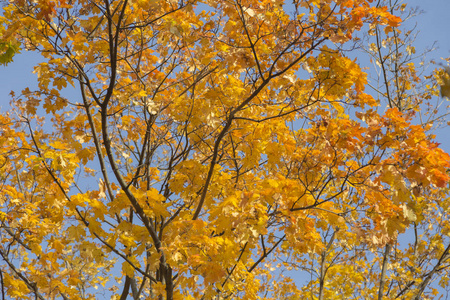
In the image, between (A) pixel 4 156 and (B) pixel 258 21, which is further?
(A) pixel 4 156

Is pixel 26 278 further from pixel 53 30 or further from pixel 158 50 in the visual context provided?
pixel 158 50

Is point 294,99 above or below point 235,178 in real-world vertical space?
above

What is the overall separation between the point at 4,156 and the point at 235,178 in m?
2.94

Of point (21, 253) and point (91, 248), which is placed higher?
point (21, 253)

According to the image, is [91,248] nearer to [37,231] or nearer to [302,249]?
[37,231]

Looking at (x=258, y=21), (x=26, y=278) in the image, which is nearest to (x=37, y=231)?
(x=26, y=278)

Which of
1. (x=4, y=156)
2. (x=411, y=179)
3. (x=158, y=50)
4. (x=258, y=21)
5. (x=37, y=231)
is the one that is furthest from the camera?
(x=158, y=50)

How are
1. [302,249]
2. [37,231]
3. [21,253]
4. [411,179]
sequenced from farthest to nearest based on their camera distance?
[21,253], [37,231], [302,249], [411,179]

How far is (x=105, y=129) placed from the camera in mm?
4188

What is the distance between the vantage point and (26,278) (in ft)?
15.1

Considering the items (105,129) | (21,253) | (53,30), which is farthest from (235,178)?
(21,253)

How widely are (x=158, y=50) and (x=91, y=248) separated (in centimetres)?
282

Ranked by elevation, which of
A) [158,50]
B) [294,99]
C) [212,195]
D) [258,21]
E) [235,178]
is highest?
[158,50]

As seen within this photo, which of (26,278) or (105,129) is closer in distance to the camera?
(105,129)
